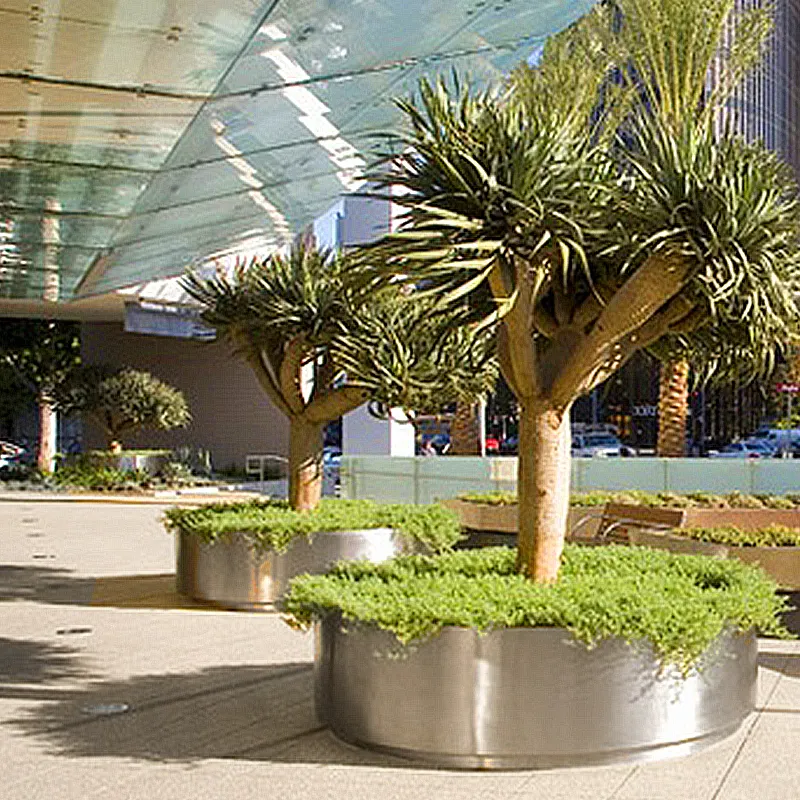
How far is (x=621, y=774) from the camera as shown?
22.0 feet

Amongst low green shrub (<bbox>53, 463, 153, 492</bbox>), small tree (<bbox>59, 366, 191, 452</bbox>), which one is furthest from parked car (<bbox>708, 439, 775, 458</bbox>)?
low green shrub (<bbox>53, 463, 153, 492</bbox>)

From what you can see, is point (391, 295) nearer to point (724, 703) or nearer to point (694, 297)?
point (694, 297)

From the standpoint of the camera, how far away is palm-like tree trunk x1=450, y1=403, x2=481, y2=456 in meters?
26.6

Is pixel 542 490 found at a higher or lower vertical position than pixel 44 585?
higher

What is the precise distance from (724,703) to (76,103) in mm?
8482

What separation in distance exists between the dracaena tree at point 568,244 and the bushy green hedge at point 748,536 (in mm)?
3727

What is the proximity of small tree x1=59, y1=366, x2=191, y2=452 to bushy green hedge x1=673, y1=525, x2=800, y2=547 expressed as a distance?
24.5 m

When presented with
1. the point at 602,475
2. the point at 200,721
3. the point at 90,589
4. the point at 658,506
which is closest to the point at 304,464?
the point at 90,589

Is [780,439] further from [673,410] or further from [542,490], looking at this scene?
[542,490]

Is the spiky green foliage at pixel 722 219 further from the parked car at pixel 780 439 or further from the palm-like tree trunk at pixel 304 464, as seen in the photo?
the parked car at pixel 780 439

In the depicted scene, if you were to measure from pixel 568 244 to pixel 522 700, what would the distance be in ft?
8.37

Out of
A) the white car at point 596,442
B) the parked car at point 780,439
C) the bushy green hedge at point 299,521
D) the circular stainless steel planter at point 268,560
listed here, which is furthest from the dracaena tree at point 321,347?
the parked car at point 780,439

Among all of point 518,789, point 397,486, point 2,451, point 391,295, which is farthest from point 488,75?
point 2,451

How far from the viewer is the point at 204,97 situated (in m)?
12.9
